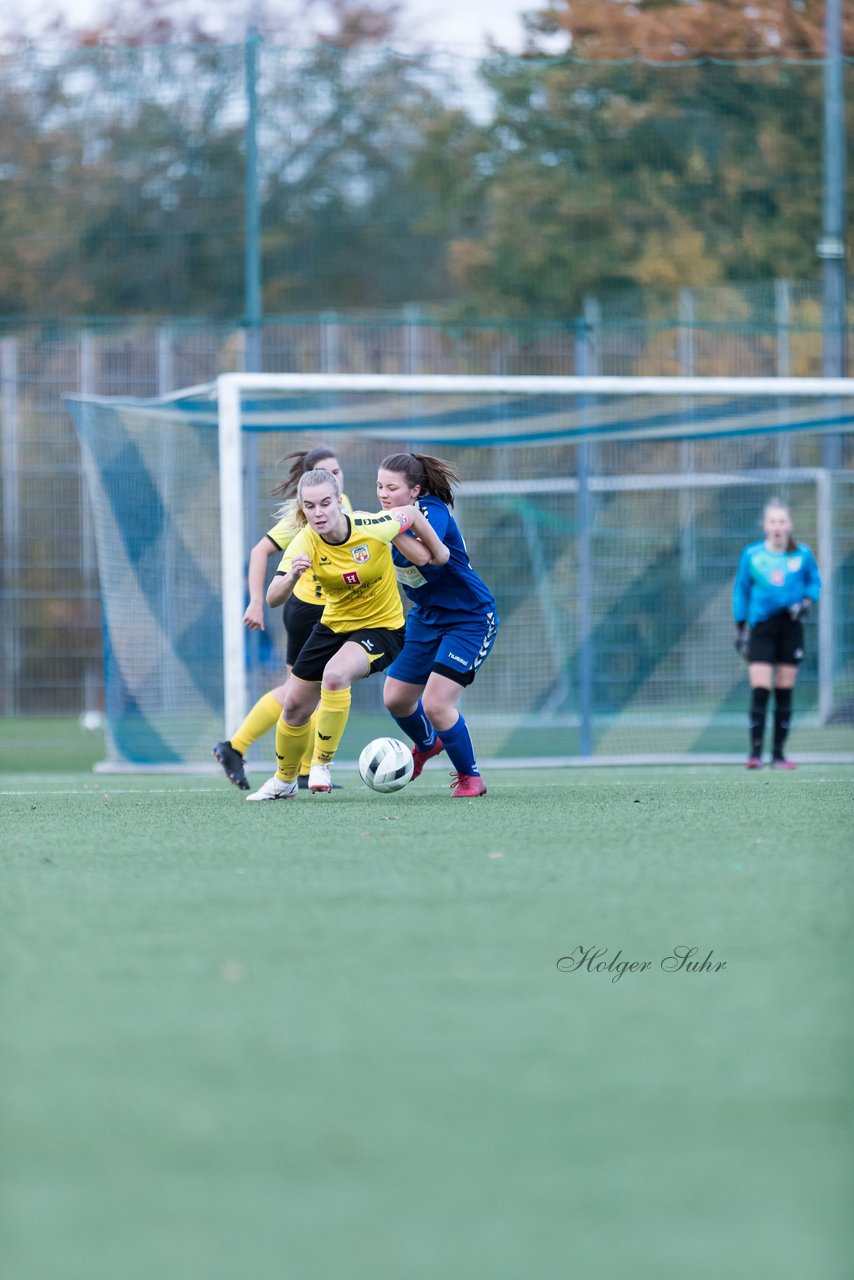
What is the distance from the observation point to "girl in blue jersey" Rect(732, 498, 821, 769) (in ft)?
32.3

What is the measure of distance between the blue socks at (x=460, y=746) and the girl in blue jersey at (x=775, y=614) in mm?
2998

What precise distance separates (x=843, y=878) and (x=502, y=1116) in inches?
91.3

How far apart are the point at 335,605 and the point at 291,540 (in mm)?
577

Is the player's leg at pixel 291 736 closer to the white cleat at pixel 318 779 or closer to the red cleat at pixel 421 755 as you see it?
the white cleat at pixel 318 779

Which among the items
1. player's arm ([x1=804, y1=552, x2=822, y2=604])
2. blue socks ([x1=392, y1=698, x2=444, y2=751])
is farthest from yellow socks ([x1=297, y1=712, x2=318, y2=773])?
player's arm ([x1=804, y1=552, x2=822, y2=604])

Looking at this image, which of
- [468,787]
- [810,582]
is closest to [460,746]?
[468,787]

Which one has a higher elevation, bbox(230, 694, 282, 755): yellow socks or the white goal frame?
the white goal frame

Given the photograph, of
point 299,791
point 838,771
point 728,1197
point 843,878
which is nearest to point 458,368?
point 838,771

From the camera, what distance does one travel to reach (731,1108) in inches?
98.2

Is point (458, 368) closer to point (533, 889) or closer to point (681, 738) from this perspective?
point (681, 738)

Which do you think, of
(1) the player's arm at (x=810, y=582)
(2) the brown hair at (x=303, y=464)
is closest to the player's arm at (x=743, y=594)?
(1) the player's arm at (x=810, y=582)

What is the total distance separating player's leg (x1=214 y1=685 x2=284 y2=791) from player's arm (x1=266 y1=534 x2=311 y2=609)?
0.57m

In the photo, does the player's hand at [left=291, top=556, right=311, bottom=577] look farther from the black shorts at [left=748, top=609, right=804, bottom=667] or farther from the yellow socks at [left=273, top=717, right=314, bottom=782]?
the black shorts at [left=748, top=609, right=804, bottom=667]

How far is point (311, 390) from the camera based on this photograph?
34.2 feet
